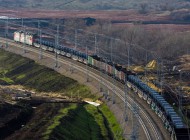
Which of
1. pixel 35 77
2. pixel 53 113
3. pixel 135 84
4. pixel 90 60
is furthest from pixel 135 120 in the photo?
pixel 35 77

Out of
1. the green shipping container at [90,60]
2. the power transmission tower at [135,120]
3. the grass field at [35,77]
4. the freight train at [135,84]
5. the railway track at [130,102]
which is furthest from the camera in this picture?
the green shipping container at [90,60]

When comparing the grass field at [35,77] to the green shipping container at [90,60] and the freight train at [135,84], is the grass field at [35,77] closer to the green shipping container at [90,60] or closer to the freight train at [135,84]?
the freight train at [135,84]

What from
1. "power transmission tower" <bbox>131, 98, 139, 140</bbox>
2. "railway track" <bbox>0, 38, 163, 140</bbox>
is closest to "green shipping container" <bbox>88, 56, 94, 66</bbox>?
"railway track" <bbox>0, 38, 163, 140</bbox>

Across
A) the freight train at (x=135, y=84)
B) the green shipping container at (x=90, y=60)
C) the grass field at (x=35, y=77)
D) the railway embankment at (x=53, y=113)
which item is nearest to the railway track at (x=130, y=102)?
the green shipping container at (x=90, y=60)

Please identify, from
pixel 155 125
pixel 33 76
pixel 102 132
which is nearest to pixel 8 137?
pixel 102 132

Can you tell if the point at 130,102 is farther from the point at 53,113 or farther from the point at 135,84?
the point at 53,113

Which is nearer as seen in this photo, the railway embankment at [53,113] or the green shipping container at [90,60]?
the railway embankment at [53,113]

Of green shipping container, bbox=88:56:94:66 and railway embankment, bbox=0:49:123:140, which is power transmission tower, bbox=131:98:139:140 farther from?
green shipping container, bbox=88:56:94:66
